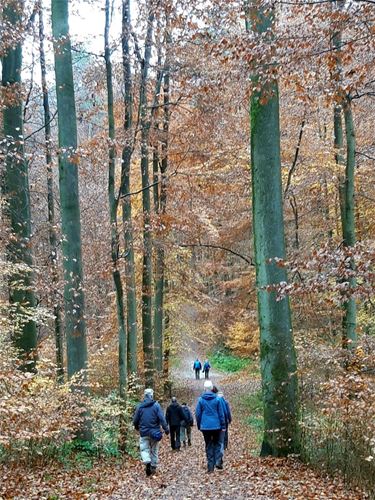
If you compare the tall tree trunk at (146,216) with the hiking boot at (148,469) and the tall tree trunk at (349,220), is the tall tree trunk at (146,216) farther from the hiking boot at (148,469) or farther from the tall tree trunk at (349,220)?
the hiking boot at (148,469)

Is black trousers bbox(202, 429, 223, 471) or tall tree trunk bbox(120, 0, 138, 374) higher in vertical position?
tall tree trunk bbox(120, 0, 138, 374)

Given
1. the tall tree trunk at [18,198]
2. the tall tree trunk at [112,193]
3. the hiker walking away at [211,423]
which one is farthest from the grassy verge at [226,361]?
the hiker walking away at [211,423]

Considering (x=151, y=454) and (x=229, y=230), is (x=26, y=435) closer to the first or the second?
(x=151, y=454)

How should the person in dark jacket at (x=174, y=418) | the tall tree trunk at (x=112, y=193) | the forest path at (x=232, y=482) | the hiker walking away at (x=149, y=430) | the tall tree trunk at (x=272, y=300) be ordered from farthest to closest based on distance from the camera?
the person in dark jacket at (x=174, y=418)
the tall tree trunk at (x=112, y=193)
the hiker walking away at (x=149, y=430)
the tall tree trunk at (x=272, y=300)
the forest path at (x=232, y=482)

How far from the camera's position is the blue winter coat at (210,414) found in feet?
31.7

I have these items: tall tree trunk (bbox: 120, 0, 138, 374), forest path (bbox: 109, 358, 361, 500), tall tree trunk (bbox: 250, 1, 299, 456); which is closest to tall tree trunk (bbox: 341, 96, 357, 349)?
tall tree trunk (bbox: 250, 1, 299, 456)

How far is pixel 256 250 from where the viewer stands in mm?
9547

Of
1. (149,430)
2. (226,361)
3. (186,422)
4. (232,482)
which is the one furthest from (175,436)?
(226,361)

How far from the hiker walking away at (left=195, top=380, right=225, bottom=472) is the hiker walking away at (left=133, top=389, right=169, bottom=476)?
0.71 metres

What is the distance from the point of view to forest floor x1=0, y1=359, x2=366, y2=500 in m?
7.20

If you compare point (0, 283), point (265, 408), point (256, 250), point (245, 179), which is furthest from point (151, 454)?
point (245, 179)

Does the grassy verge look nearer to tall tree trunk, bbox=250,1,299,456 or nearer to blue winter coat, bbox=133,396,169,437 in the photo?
blue winter coat, bbox=133,396,169,437

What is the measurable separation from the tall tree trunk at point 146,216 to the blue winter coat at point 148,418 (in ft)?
14.2

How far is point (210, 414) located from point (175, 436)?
4.66 metres
